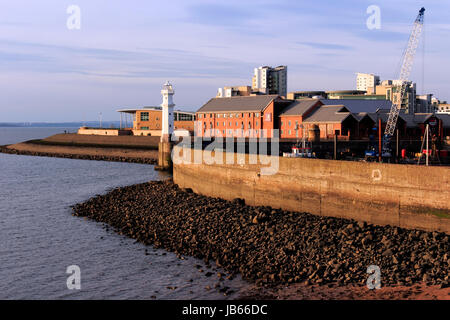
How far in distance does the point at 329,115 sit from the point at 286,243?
50255mm

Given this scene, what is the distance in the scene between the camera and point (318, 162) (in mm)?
35625

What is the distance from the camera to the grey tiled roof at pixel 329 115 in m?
72.9

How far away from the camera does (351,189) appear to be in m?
33.3

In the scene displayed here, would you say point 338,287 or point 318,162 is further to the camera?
point 318,162

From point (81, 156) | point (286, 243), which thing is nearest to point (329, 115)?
point (286, 243)

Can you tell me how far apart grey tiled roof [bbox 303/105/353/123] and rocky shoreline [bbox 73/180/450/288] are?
1449 inches

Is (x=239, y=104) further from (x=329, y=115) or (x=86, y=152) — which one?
(x=86, y=152)

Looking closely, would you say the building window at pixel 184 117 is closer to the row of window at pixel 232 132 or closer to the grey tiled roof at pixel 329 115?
the row of window at pixel 232 132

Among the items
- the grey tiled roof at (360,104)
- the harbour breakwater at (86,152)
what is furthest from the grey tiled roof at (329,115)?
the harbour breakwater at (86,152)
